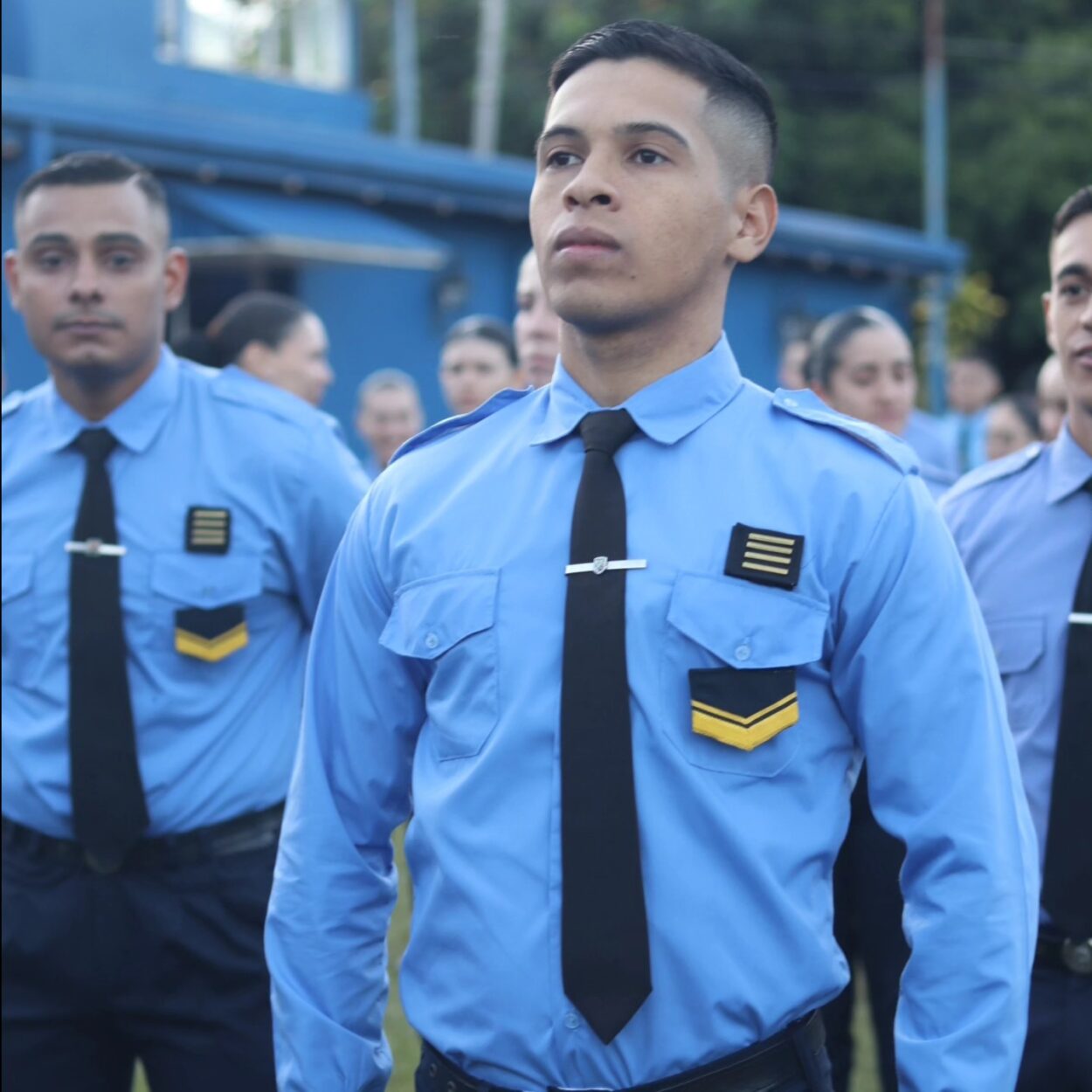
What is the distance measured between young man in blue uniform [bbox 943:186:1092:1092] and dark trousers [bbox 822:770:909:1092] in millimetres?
456

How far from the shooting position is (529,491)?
2465mm

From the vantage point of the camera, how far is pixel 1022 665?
129 inches

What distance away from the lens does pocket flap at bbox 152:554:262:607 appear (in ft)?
12.1

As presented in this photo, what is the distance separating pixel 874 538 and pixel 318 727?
849 mm

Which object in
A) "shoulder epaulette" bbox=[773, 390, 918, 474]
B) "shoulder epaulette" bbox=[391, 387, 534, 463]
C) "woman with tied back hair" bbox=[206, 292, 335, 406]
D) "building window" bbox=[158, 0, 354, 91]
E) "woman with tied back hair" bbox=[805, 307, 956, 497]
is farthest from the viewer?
"building window" bbox=[158, 0, 354, 91]

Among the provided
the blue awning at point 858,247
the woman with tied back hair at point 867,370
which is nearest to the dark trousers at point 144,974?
the woman with tied back hair at point 867,370

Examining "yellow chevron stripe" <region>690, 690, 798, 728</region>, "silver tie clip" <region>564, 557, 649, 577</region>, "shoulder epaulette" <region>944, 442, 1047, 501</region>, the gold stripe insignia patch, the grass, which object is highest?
"shoulder epaulette" <region>944, 442, 1047, 501</region>

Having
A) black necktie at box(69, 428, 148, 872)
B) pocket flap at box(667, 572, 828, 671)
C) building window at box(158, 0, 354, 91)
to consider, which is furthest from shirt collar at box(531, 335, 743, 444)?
building window at box(158, 0, 354, 91)

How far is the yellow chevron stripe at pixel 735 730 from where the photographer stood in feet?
7.41

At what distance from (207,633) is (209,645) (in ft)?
0.08

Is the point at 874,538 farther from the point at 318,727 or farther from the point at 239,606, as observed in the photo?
the point at 239,606

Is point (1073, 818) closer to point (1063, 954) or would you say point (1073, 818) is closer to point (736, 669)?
point (1063, 954)

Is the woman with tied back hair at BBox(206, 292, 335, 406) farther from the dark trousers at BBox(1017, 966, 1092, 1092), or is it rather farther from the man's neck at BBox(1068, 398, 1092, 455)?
the dark trousers at BBox(1017, 966, 1092, 1092)

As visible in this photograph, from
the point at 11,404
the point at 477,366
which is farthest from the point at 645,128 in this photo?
the point at 477,366
